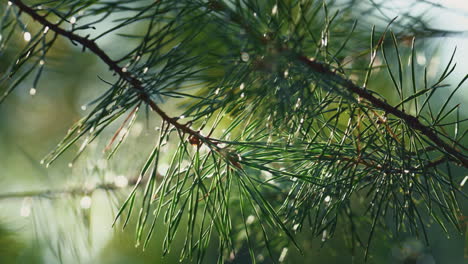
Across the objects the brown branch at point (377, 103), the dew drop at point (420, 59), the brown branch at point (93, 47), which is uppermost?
the dew drop at point (420, 59)

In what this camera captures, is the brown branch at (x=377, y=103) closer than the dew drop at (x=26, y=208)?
Yes

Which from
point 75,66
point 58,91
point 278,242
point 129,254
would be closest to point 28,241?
point 129,254

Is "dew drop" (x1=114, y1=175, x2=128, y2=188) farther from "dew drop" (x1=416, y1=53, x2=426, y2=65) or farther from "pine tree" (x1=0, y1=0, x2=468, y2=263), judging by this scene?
"dew drop" (x1=416, y1=53, x2=426, y2=65)

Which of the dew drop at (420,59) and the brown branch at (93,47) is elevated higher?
the dew drop at (420,59)

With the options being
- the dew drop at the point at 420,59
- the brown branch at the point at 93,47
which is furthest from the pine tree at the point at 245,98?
the dew drop at the point at 420,59

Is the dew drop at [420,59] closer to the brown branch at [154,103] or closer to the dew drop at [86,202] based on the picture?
the brown branch at [154,103]

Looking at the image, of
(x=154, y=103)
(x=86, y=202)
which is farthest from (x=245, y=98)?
(x=86, y=202)

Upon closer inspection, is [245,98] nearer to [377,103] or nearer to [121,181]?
[377,103]

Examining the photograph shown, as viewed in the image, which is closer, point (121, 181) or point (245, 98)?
point (245, 98)

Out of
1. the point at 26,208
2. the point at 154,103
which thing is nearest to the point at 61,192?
the point at 26,208

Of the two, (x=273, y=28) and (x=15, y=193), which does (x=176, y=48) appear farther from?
(x=15, y=193)

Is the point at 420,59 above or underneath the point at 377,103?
above

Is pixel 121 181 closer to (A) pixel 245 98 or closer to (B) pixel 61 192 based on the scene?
(B) pixel 61 192

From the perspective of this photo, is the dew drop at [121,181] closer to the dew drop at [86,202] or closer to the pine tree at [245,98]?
the dew drop at [86,202]
